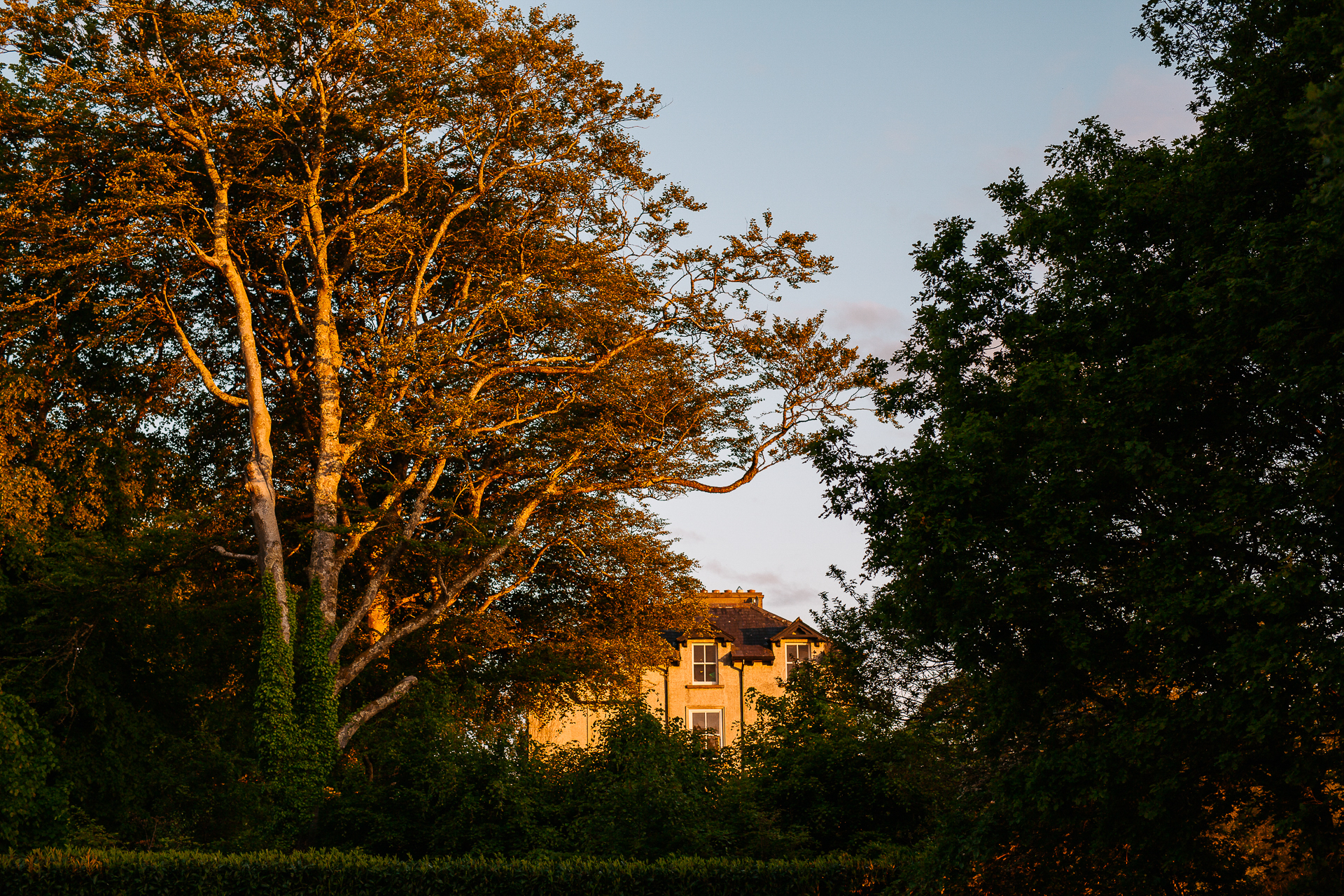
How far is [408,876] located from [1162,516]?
1080 centimetres

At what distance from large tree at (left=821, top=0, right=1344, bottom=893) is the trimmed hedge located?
249 centimetres

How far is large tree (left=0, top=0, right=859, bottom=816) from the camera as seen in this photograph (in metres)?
20.9

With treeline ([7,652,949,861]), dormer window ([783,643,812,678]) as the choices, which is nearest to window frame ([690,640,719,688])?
dormer window ([783,643,812,678])

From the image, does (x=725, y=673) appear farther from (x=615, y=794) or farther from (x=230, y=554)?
(x=615, y=794)

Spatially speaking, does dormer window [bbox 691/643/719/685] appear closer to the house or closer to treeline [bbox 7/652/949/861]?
the house

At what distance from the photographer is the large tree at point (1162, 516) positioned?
984 centimetres

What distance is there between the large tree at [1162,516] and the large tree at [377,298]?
10637mm

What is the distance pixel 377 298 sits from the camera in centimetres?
2430

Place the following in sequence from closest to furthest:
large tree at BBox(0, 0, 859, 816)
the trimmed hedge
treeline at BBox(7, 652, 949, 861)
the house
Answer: the trimmed hedge < treeline at BBox(7, 652, 949, 861) < large tree at BBox(0, 0, 859, 816) < the house

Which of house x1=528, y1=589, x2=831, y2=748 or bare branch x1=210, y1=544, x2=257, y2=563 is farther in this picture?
house x1=528, y1=589, x2=831, y2=748

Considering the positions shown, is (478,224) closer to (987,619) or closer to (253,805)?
(253,805)

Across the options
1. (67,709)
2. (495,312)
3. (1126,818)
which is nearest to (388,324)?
(495,312)

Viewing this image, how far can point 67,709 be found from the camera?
20766 mm

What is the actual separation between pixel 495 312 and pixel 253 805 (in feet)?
35.9
